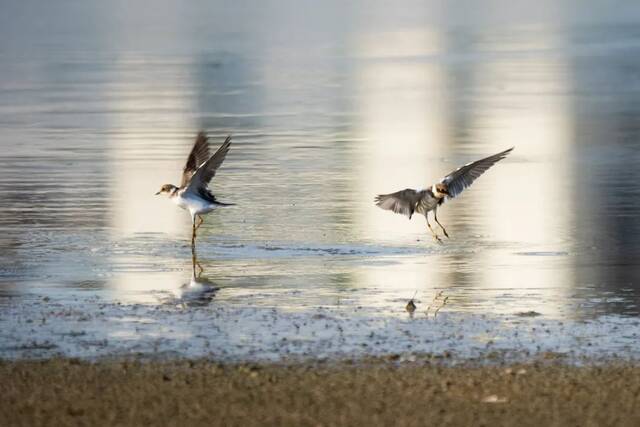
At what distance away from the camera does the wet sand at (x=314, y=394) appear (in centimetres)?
936

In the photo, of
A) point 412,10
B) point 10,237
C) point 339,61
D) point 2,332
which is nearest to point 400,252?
point 10,237

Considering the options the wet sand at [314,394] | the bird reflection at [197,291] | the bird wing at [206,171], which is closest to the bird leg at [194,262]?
the bird reflection at [197,291]

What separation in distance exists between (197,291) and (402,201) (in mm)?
3024

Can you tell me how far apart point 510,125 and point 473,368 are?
16.5 m

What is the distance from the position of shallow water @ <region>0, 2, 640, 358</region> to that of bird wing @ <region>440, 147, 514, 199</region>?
1.54 feet

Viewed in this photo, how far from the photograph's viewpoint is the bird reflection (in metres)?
12.9

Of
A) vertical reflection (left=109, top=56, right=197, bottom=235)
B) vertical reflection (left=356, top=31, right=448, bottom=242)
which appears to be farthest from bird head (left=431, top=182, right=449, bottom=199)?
vertical reflection (left=109, top=56, right=197, bottom=235)

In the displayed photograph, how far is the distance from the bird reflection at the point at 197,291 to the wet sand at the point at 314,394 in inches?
87.6

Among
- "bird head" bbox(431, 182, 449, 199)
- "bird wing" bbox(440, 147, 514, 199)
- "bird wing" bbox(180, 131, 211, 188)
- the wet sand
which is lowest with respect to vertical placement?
the wet sand

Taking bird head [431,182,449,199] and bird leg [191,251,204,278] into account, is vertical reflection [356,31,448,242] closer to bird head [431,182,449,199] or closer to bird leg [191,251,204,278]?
bird head [431,182,449,199]

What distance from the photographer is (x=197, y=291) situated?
13344 millimetres

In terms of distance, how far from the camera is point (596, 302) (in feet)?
41.8

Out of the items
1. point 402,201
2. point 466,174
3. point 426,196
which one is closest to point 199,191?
point 402,201

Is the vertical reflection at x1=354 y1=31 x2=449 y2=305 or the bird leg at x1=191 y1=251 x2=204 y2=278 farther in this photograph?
the vertical reflection at x1=354 y1=31 x2=449 y2=305
